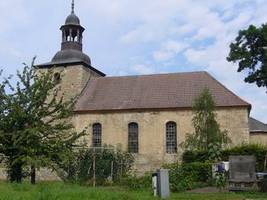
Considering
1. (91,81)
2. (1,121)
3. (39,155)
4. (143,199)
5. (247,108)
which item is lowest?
(143,199)

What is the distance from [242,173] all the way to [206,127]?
1065 cm

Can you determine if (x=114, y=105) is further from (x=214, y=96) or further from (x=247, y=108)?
(x=247, y=108)

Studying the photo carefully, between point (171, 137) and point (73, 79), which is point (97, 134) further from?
point (171, 137)

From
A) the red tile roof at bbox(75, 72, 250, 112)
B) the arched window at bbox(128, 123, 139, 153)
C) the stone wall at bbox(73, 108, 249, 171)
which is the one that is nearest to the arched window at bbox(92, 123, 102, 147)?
the stone wall at bbox(73, 108, 249, 171)

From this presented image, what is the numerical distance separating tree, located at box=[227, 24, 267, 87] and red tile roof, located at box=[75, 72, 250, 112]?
1233cm

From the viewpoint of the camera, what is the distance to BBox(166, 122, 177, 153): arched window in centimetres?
3362

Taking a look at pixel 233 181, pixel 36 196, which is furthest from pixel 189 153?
pixel 36 196

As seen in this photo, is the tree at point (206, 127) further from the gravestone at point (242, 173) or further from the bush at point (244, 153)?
the gravestone at point (242, 173)

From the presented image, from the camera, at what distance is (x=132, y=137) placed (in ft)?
114

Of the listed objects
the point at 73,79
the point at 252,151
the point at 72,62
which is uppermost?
the point at 72,62

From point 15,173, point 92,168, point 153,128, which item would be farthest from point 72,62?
point 15,173

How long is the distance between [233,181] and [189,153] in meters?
11.7

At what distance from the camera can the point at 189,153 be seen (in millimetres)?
30656

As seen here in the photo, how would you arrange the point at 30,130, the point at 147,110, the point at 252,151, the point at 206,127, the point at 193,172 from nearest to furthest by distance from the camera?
the point at 30,130
the point at 193,172
the point at 252,151
the point at 206,127
the point at 147,110
